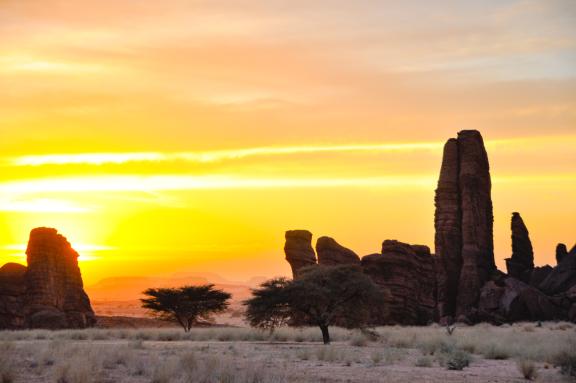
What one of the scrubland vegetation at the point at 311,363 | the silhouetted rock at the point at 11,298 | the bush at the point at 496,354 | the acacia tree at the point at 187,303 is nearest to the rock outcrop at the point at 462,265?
the acacia tree at the point at 187,303

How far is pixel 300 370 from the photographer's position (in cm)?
3077

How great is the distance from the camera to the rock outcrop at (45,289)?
70375 mm

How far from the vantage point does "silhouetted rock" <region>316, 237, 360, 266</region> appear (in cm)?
7612

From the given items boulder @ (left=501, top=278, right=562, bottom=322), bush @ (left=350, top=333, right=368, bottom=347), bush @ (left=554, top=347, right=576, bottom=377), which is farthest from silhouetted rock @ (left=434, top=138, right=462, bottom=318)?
bush @ (left=554, top=347, right=576, bottom=377)

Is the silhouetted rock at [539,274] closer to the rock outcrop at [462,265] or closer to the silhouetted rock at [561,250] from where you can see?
the rock outcrop at [462,265]

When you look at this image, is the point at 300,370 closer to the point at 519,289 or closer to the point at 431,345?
the point at 431,345

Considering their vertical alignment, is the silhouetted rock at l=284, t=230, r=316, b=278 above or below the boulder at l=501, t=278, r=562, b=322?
above

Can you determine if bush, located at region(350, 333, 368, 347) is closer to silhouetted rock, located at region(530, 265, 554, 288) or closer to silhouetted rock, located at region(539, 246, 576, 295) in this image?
silhouetted rock, located at region(539, 246, 576, 295)

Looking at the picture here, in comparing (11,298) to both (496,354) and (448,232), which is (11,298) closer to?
Result: (448,232)

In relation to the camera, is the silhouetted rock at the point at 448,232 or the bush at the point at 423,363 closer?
the bush at the point at 423,363

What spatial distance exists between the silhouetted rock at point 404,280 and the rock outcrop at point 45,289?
28.8 meters

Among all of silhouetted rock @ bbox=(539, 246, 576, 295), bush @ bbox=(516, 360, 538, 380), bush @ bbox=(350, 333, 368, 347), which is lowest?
bush @ bbox=(516, 360, 538, 380)

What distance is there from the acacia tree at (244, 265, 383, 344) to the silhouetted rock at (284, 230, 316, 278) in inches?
1030

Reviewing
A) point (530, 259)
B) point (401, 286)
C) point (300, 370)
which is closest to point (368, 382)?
point (300, 370)
